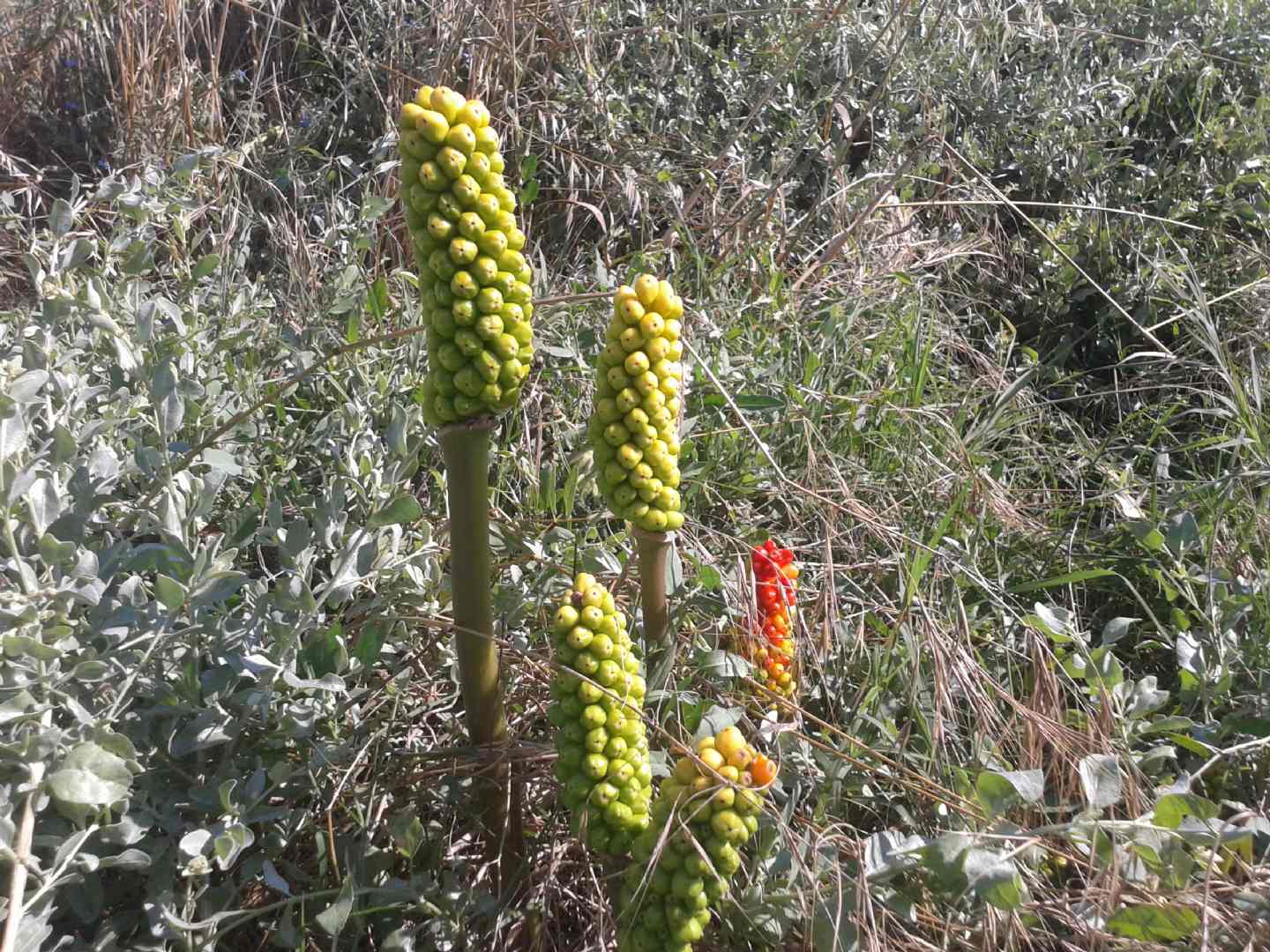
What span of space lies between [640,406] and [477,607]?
356 mm

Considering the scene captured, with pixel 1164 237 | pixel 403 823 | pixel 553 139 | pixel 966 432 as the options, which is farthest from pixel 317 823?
pixel 1164 237

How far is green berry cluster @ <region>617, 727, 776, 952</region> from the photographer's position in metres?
1.26

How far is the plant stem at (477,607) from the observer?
1.39 m

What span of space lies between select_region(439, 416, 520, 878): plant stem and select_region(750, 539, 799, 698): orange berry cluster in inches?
17.8

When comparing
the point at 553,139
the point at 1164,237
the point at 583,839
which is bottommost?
the point at 583,839

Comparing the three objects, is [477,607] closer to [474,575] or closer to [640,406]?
[474,575]

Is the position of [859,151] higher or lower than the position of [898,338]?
higher

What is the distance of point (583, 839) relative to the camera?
1.50m

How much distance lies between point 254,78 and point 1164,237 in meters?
2.76

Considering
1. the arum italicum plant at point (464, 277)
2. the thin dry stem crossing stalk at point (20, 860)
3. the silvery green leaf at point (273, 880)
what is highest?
the arum italicum plant at point (464, 277)

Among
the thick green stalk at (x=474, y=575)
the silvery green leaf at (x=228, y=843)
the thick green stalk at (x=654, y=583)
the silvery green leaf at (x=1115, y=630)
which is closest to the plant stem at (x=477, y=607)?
the thick green stalk at (x=474, y=575)

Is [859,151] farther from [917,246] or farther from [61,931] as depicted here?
[61,931]

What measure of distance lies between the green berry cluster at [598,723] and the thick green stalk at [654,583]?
6.7 inches

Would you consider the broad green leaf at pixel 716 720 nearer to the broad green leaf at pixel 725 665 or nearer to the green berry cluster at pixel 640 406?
the broad green leaf at pixel 725 665
